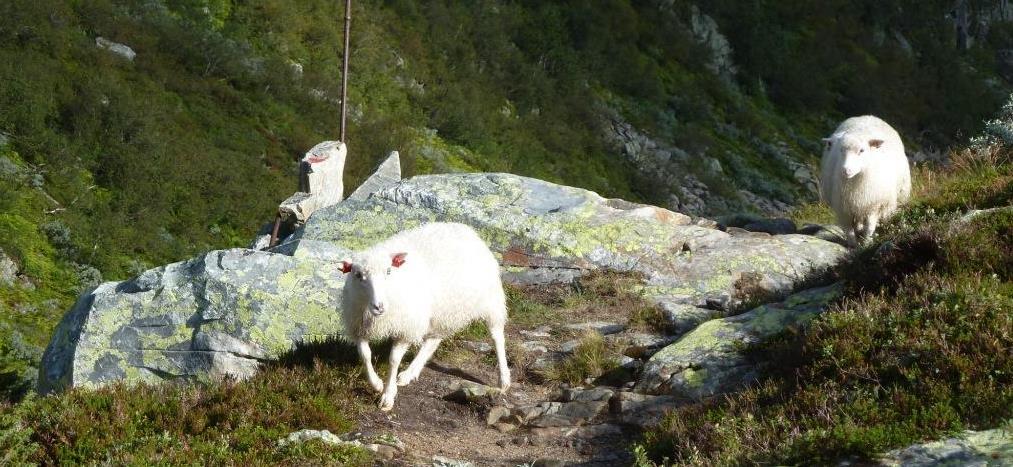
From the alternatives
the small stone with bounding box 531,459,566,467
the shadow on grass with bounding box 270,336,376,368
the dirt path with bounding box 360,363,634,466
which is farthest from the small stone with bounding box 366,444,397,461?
the shadow on grass with bounding box 270,336,376,368

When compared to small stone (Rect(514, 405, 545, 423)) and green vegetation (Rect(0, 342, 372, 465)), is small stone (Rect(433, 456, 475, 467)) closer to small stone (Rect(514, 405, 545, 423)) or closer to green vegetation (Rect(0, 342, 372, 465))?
green vegetation (Rect(0, 342, 372, 465))

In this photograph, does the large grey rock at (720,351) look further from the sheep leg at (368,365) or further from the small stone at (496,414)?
the sheep leg at (368,365)

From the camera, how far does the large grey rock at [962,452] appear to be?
5195mm

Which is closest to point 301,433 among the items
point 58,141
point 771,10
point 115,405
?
point 115,405

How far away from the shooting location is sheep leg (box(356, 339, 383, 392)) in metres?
8.20

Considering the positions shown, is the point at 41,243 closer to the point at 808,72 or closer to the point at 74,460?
the point at 74,460

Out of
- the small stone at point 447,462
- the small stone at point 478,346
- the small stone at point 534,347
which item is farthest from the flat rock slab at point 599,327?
the small stone at point 447,462

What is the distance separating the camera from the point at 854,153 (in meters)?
12.1

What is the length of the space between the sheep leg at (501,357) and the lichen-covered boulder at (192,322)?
62.9 inches

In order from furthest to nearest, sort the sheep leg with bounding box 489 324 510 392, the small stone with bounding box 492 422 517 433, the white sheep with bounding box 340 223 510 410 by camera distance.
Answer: the sheep leg with bounding box 489 324 510 392 → the white sheep with bounding box 340 223 510 410 → the small stone with bounding box 492 422 517 433

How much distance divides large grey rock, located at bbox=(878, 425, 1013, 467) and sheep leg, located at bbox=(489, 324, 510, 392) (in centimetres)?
394

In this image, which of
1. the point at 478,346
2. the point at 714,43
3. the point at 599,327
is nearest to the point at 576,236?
the point at 599,327

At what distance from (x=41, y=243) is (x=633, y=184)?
19.0 m

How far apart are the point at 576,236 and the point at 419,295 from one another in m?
4.51
